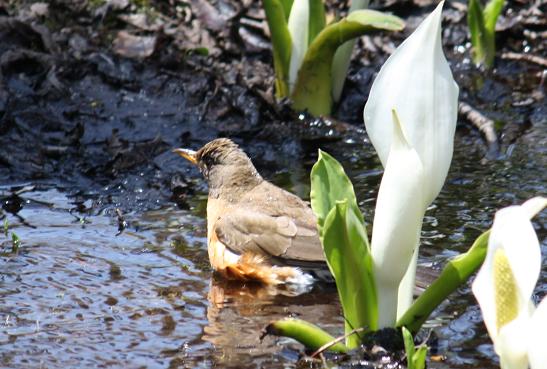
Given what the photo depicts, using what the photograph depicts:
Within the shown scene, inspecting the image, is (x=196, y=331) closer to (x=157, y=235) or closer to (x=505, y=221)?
(x=157, y=235)

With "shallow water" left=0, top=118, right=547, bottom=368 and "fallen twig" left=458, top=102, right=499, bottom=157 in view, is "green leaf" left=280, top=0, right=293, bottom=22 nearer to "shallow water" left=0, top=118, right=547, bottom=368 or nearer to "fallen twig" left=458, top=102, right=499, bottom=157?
"shallow water" left=0, top=118, right=547, bottom=368

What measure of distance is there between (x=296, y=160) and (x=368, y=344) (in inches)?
141

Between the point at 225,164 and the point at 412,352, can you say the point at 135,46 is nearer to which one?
the point at 225,164

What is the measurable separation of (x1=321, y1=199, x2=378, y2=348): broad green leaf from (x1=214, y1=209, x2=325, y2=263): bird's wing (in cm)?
146

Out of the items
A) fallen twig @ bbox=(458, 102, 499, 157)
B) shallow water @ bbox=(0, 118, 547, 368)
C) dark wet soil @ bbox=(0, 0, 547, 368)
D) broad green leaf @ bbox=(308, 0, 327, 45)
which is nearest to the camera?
shallow water @ bbox=(0, 118, 547, 368)

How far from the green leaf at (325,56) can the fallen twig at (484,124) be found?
39.7 inches

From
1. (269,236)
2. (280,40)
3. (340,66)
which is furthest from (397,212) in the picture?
(340,66)

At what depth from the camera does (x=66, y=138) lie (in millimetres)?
7645

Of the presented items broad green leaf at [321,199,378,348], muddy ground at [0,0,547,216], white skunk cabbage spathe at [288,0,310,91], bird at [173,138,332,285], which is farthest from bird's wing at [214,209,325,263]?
white skunk cabbage spathe at [288,0,310,91]

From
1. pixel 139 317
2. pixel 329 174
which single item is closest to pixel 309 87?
pixel 139 317

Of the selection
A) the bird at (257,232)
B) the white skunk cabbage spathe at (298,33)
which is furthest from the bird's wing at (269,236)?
the white skunk cabbage spathe at (298,33)

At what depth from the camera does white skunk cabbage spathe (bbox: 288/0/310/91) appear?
298 inches

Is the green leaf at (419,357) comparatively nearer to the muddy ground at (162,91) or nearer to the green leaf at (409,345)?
the green leaf at (409,345)

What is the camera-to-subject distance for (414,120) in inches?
143
